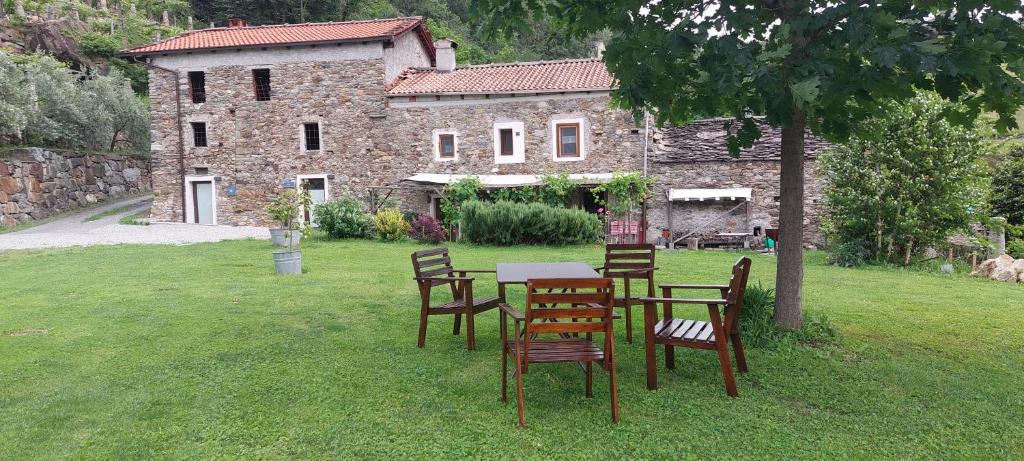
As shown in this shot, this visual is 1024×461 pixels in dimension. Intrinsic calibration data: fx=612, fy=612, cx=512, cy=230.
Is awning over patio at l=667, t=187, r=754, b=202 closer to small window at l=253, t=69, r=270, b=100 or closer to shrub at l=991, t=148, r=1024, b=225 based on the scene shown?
shrub at l=991, t=148, r=1024, b=225

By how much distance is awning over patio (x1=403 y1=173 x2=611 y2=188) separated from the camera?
19.1 m

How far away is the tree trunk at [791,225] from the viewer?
17.4ft

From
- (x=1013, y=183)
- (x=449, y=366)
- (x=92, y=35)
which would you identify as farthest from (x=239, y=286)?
(x=92, y=35)

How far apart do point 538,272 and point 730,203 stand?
14825mm

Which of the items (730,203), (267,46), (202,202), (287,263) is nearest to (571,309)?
(287,263)

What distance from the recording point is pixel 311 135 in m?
21.6

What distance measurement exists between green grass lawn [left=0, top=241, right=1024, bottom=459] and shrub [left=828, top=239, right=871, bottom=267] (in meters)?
4.97

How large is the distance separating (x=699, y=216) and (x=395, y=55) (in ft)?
38.5

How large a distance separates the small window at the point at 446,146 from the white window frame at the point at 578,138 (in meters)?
3.39

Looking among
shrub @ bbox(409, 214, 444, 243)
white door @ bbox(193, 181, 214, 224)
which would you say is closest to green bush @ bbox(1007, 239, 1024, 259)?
shrub @ bbox(409, 214, 444, 243)

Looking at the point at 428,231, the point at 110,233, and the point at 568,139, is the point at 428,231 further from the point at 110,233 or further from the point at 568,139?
the point at 110,233

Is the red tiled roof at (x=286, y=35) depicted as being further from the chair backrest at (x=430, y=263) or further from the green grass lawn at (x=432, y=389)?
the chair backrest at (x=430, y=263)

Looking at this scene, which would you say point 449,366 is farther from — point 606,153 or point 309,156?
point 309,156

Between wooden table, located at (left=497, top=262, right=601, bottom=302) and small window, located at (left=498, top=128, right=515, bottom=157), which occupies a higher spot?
small window, located at (left=498, top=128, right=515, bottom=157)
